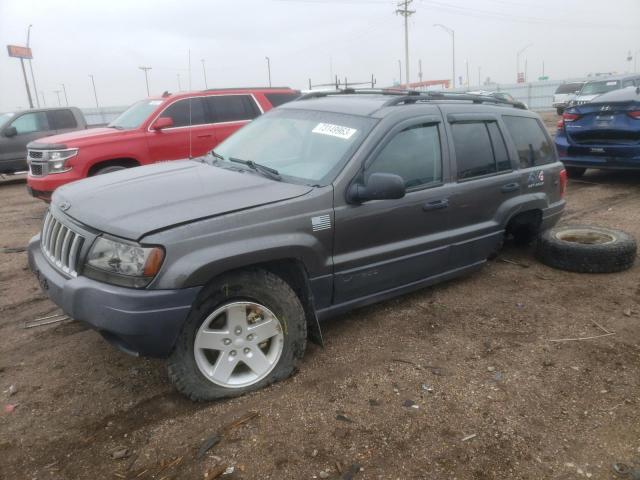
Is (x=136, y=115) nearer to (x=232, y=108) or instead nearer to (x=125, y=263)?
(x=232, y=108)

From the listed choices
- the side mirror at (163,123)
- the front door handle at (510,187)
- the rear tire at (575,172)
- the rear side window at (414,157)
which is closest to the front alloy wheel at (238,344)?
the rear side window at (414,157)

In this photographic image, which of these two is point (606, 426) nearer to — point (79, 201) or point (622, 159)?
point (79, 201)

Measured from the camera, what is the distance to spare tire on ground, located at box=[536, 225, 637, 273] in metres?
4.78

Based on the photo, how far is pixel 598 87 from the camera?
1803 cm

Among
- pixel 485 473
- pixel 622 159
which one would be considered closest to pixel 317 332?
pixel 485 473

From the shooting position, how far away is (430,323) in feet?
12.8

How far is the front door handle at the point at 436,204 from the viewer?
147 inches

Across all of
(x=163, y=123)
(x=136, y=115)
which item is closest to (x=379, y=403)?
(x=163, y=123)

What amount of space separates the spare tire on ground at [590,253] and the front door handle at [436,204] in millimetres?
1750

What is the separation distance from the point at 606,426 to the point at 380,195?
1761 mm

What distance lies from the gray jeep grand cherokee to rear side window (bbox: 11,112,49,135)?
9.69 m

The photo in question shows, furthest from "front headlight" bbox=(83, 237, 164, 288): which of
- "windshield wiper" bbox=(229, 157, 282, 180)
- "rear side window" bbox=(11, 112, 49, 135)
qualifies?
"rear side window" bbox=(11, 112, 49, 135)

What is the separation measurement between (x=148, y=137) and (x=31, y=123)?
6.18 meters

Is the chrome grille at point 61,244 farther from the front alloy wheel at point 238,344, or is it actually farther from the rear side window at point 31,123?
the rear side window at point 31,123
